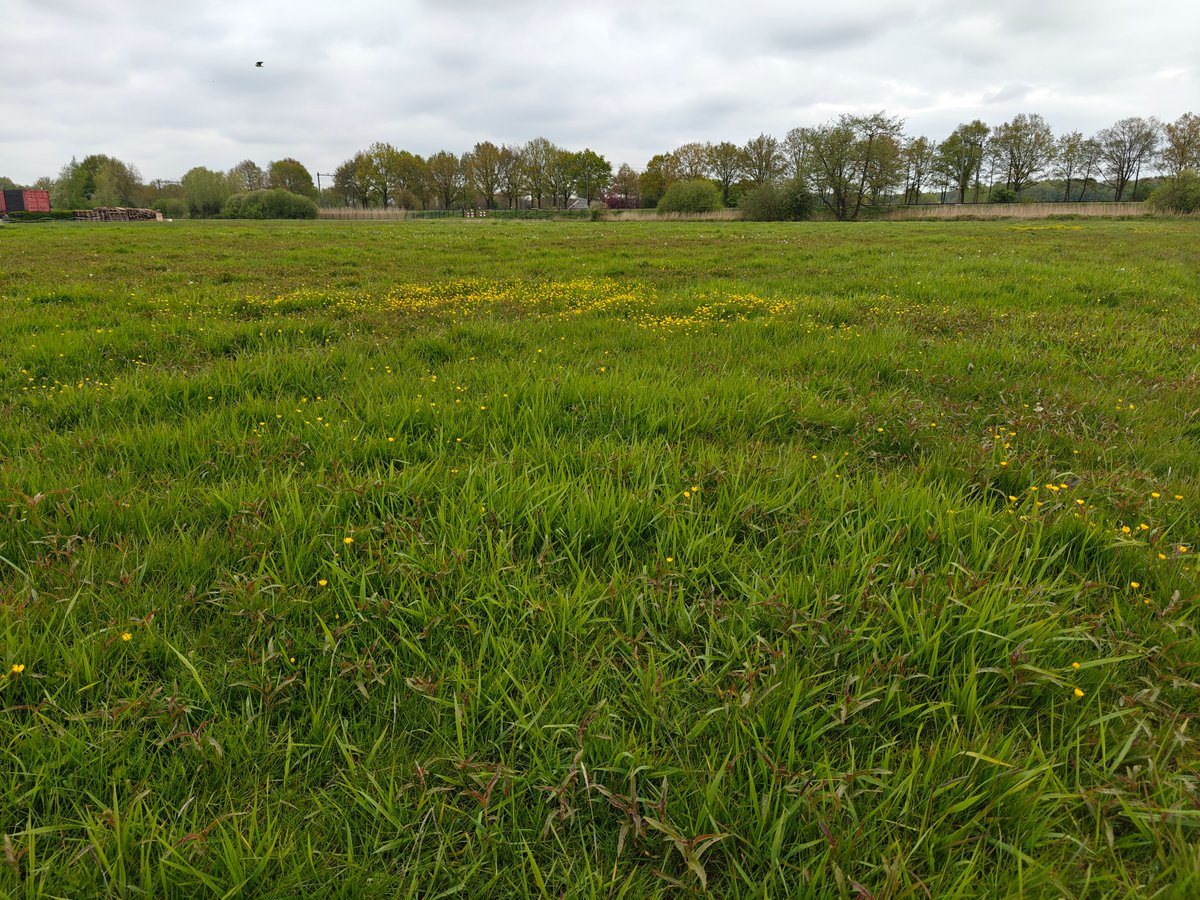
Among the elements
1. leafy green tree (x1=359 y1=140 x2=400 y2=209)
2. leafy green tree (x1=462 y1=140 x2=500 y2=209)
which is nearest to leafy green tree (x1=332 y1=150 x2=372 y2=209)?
leafy green tree (x1=359 y1=140 x2=400 y2=209)

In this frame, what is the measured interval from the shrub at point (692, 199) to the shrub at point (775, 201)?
496cm

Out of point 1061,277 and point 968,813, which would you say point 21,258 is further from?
point 1061,277

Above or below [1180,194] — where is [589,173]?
above

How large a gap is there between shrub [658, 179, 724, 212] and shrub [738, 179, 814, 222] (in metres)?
4.96

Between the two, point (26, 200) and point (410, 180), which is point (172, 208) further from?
point (410, 180)

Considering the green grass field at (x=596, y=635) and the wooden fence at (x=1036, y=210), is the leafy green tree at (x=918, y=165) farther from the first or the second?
the green grass field at (x=596, y=635)

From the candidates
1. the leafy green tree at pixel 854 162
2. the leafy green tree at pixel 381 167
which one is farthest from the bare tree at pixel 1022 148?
the leafy green tree at pixel 381 167

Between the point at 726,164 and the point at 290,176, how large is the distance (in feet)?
253

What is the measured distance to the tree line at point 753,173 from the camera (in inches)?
2689

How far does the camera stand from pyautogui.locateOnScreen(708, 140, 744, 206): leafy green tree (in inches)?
3423

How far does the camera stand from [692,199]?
6303cm

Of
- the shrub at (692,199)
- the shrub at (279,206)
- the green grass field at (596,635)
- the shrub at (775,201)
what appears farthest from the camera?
the shrub at (279,206)

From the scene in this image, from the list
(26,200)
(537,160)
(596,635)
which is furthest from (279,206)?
(596,635)

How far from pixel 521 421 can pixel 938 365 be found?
4.07 metres
